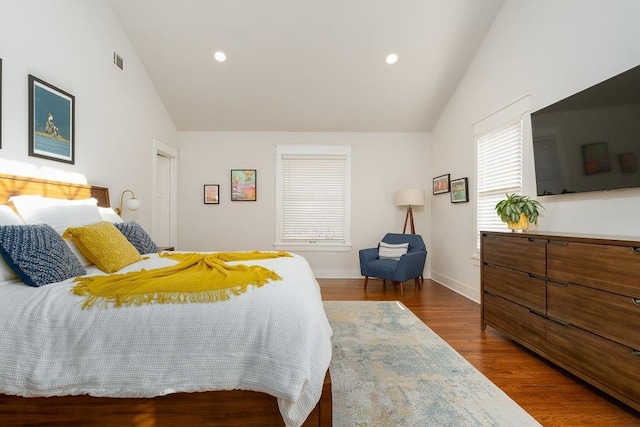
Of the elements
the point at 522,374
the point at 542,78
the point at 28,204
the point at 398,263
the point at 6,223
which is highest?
the point at 542,78

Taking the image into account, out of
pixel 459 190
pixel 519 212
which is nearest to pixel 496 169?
pixel 459 190

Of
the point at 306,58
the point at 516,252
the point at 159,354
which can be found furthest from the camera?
the point at 306,58

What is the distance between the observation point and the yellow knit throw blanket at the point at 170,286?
4.62ft

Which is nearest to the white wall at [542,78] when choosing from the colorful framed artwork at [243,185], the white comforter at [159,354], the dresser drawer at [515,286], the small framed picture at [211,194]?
the dresser drawer at [515,286]

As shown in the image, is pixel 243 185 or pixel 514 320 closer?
pixel 514 320

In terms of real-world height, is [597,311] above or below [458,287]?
above

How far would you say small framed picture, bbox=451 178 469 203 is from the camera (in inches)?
172

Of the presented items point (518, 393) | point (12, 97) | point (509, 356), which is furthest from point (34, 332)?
point (509, 356)

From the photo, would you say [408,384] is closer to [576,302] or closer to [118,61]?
[576,302]

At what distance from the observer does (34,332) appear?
1306 mm

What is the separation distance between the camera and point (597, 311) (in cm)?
190

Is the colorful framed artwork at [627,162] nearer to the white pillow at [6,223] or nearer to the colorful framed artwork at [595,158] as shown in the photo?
the colorful framed artwork at [595,158]

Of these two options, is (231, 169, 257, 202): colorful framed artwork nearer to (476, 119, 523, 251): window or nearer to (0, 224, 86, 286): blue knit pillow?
(476, 119, 523, 251): window

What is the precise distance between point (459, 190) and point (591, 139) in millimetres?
2211
